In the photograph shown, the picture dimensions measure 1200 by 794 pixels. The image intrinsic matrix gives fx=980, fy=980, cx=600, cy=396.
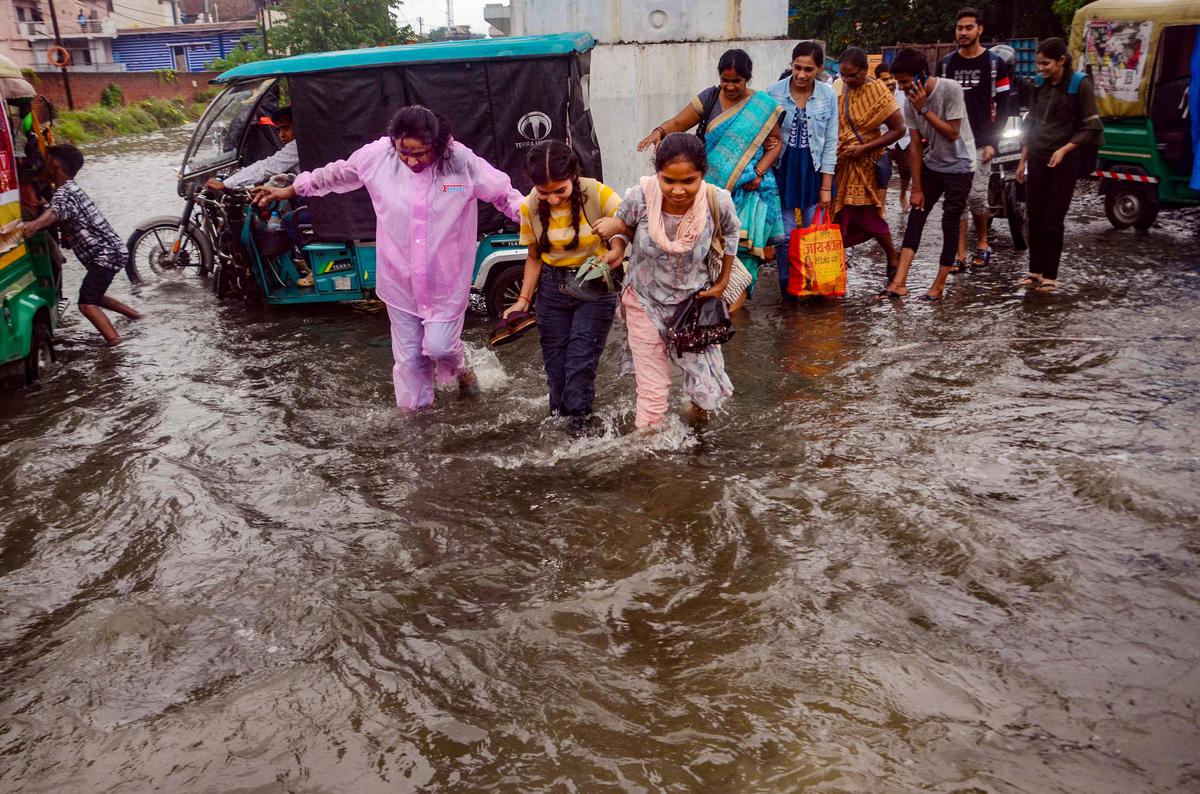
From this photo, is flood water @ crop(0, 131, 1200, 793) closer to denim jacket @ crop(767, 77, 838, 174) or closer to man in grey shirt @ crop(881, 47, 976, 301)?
man in grey shirt @ crop(881, 47, 976, 301)

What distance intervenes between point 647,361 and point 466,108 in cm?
353

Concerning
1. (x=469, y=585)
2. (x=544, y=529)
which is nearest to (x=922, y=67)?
(x=544, y=529)

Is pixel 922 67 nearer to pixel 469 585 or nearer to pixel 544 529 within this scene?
pixel 544 529

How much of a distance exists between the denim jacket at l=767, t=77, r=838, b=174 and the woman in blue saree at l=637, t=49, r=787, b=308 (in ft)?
1.86

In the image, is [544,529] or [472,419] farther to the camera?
[472,419]

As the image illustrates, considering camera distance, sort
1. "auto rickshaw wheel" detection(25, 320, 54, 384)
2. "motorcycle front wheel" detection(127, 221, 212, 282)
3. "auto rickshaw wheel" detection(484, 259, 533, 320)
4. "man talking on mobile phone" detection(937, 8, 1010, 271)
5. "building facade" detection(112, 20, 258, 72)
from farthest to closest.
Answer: "building facade" detection(112, 20, 258, 72) < "motorcycle front wheel" detection(127, 221, 212, 282) < "auto rickshaw wheel" detection(484, 259, 533, 320) < "man talking on mobile phone" detection(937, 8, 1010, 271) < "auto rickshaw wheel" detection(25, 320, 54, 384)

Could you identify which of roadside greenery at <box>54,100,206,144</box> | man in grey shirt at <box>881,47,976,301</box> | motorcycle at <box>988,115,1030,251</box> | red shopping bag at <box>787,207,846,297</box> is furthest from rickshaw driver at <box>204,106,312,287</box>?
roadside greenery at <box>54,100,206,144</box>

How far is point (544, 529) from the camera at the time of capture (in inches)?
169

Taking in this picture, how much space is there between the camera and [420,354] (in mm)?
5551

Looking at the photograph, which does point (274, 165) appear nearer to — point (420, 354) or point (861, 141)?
point (420, 354)

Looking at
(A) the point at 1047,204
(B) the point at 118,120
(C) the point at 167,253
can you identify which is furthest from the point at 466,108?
(B) the point at 118,120

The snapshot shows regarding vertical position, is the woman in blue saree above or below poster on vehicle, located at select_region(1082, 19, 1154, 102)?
below

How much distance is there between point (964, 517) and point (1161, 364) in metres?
2.63

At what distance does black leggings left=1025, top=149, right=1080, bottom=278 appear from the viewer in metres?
7.14
